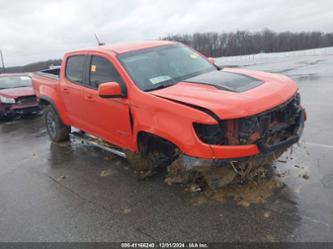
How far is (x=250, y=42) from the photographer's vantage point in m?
84.6

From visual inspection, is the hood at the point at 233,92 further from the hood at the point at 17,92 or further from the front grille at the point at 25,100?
the hood at the point at 17,92

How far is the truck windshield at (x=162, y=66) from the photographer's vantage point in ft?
15.1

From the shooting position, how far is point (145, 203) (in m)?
4.09

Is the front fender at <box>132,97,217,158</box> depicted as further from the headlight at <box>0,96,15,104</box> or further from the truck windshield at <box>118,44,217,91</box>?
the headlight at <box>0,96,15,104</box>

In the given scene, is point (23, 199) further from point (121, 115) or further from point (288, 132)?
point (288, 132)

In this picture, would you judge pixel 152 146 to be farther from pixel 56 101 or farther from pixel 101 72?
pixel 56 101

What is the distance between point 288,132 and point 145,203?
197 centimetres

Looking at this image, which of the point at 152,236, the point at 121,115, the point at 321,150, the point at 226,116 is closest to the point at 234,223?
the point at 152,236

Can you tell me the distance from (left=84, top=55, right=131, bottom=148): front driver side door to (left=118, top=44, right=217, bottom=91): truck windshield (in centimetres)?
26

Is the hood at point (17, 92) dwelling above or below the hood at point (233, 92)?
below

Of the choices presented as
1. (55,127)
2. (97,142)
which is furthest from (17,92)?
(97,142)

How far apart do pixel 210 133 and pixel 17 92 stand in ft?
31.5

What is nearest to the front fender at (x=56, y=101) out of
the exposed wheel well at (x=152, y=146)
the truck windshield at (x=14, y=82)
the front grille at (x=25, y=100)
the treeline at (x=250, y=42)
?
the exposed wheel well at (x=152, y=146)

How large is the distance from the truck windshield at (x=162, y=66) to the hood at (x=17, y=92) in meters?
7.39
